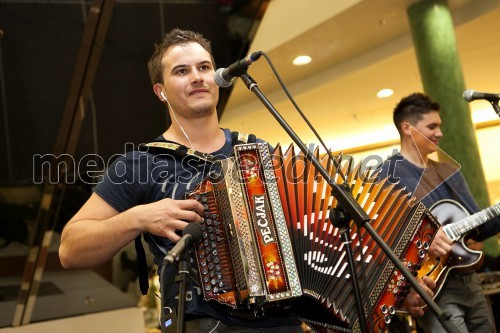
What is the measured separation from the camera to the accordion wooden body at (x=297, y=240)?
211 cm

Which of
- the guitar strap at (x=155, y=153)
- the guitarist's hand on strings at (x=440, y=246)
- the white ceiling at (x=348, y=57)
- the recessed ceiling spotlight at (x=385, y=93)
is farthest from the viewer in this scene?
the recessed ceiling spotlight at (x=385, y=93)

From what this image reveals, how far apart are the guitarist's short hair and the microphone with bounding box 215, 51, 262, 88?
1.86 metres

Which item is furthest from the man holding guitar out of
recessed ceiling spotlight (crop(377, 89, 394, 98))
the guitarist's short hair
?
recessed ceiling spotlight (crop(377, 89, 394, 98))

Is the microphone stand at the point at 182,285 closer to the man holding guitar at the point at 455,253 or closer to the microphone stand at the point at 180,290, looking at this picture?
the microphone stand at the point at 180,290

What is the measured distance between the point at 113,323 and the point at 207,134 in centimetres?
458

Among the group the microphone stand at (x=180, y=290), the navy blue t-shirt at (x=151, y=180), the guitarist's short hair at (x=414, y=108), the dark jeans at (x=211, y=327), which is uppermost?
the guitarist's short hair at (x=414, y=108)

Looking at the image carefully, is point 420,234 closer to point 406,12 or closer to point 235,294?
point 235,294

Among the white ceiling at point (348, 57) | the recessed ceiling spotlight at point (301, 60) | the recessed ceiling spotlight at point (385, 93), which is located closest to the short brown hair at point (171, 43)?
the white ceiling at point (348, 57)

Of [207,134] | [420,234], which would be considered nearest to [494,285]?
[420,234]

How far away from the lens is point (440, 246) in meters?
3.21

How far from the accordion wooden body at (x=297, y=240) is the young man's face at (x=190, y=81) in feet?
1.37

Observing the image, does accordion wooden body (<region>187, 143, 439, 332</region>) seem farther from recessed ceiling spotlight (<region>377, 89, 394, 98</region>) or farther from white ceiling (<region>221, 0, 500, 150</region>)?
recessed ceiling spotlight (<region>377, 89, 394, 98</region>)

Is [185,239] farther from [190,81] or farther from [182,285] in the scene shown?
[190,81]

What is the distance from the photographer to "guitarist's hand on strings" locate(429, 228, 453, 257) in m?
3.17
